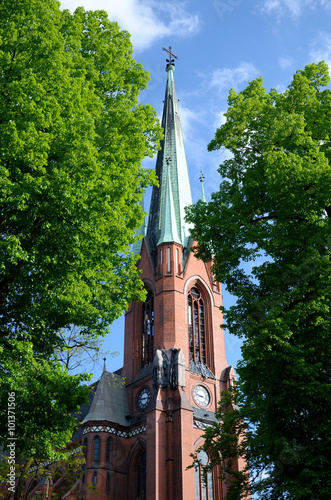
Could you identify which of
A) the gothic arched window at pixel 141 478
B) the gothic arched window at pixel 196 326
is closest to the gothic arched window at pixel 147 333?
the gothic arched window at pixel 196 326

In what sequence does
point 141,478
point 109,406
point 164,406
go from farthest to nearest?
point 109,406, point 141,478, point 164,406

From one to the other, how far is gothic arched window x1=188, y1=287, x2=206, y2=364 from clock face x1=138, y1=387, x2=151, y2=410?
3451mm

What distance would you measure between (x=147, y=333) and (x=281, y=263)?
25.4 metres

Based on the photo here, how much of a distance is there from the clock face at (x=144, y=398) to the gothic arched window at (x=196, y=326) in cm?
345

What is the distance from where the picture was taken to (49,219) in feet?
34.6

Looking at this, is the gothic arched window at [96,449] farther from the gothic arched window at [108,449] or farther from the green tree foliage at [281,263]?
the green tree foliage at [281,263]

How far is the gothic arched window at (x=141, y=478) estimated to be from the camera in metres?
32.0

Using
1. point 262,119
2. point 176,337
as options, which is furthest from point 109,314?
Answer: point 176,337

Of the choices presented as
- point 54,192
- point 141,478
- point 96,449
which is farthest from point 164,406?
point 54,192

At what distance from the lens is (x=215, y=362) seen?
3600cm

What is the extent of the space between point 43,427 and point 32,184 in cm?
461

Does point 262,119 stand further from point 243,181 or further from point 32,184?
point 32,184

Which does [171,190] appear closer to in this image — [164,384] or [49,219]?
[164,384]

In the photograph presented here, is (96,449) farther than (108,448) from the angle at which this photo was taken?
No
